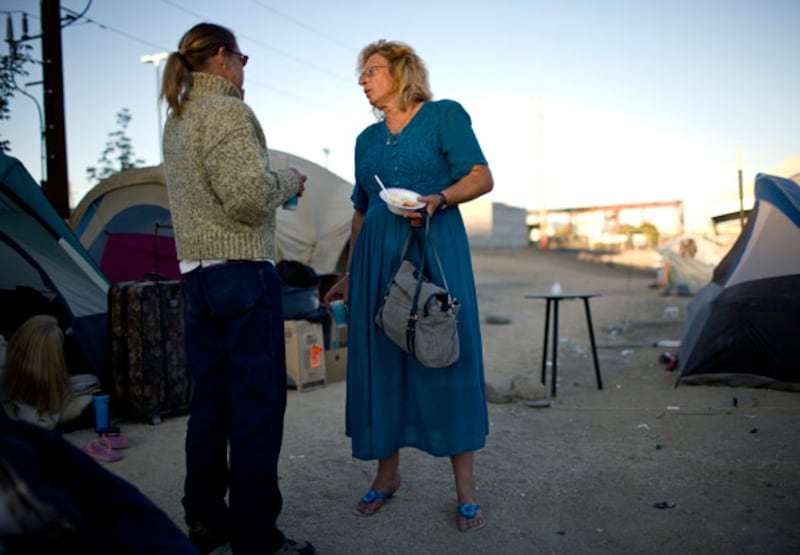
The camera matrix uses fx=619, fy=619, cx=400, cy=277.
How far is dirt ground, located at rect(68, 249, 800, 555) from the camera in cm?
259

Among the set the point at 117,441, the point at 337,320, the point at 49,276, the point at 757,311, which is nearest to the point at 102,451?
the point at 117,441

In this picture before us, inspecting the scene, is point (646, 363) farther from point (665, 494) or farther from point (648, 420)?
point (665, 494)

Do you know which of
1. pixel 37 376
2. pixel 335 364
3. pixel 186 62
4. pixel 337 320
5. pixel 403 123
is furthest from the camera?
pixel 337 320

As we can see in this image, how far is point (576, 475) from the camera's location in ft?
10.8

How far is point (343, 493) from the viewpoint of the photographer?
317cm

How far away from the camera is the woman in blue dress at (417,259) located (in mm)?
2654

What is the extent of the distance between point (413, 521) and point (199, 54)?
2.16 metres

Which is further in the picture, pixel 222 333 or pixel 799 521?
pixel 799 521

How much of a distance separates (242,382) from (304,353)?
11.3 feet

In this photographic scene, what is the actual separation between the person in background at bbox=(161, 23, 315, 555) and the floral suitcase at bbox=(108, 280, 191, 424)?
7.77 feet

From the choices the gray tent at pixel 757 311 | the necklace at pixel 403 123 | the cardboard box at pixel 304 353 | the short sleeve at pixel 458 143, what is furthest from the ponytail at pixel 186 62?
the gray tent at pixel 757 311

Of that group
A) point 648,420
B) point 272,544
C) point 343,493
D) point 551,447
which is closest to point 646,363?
point 648,420

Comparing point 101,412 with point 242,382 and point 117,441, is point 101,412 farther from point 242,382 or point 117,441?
point 242,382

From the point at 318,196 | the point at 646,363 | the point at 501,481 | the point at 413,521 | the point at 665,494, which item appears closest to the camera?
the point at 413,521
